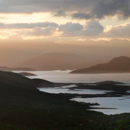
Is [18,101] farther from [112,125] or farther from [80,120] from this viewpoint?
[112,125]

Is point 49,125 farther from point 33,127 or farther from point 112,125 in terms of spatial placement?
point 112,125

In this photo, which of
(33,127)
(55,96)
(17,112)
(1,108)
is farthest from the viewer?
(55,96)

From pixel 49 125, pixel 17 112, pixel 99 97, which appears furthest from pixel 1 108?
pixel 99 97

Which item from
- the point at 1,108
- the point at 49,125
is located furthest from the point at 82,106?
the point at 49,125

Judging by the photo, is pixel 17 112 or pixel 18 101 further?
pixel 18 101

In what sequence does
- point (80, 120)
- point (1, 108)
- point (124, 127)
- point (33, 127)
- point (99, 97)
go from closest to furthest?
point (124, 127), point (33, 127), point (80, 120), point (1, 108), point (99, 97)

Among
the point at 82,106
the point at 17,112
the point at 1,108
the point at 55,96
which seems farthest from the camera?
the point at 55,96

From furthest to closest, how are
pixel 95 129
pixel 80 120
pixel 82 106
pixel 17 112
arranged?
1. pixel 82 106
2. pixel 17 112
3. pixel 80 120
4. pixel 95 129

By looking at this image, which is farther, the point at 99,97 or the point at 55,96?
the point at 99,97
